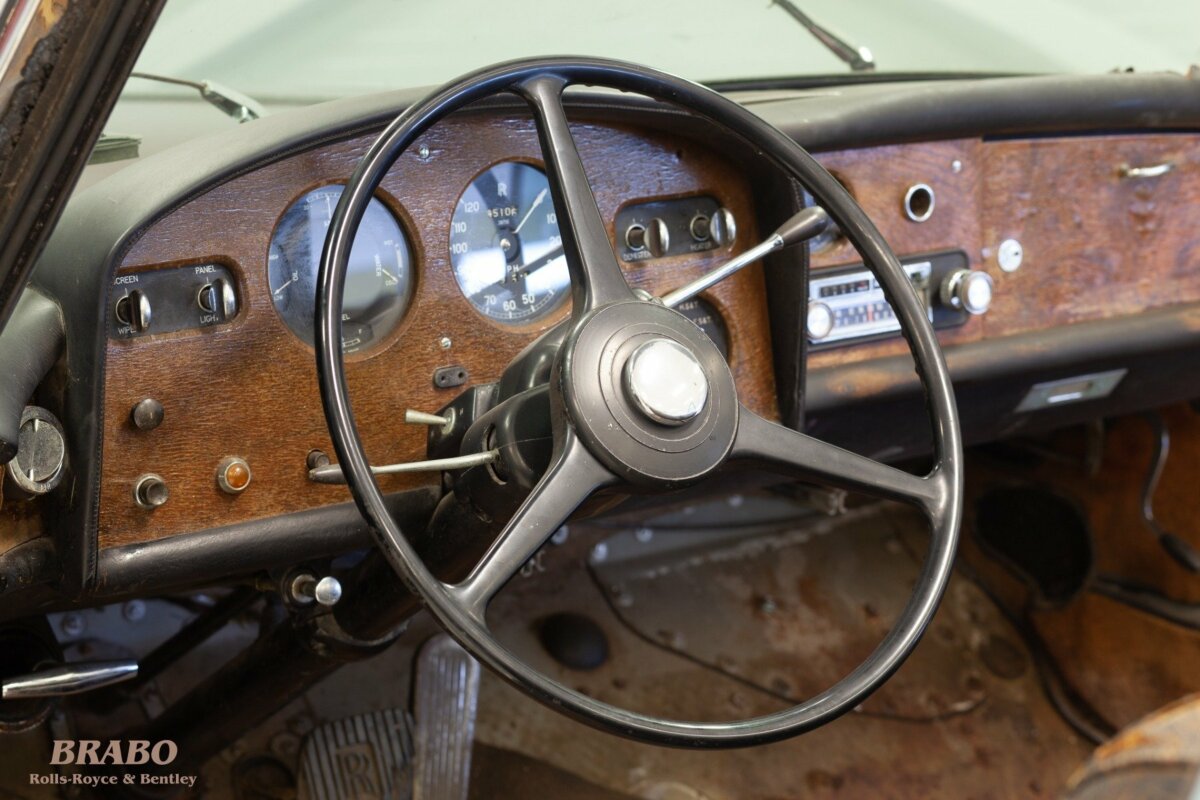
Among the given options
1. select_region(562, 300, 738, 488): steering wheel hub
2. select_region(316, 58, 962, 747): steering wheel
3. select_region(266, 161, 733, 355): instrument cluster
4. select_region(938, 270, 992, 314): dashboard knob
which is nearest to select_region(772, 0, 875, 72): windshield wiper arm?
select_region(938, 270, 992, 314): dashboard knob

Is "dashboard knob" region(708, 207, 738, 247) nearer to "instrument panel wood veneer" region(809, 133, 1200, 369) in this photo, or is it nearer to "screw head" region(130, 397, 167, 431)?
"instrument panel wood veneer" region(809, 133, 1200, 369)

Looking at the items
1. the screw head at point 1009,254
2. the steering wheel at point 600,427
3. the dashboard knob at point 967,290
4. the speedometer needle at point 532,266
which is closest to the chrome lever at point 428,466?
the steering wheel at point 600,427

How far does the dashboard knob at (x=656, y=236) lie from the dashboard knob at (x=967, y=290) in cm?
46

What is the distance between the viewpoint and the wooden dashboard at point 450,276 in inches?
→ 49.6

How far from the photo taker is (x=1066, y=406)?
2.12 metres

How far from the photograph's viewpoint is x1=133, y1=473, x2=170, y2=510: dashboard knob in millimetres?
1242

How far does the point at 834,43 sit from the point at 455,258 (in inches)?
36.6

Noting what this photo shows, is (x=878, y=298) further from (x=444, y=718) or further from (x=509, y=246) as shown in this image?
(x=444, y=718)

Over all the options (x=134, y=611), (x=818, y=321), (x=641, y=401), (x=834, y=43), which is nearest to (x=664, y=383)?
(x=641, y=401)

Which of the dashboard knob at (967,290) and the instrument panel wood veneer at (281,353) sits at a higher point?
the instrument panel wood veneer at (281,353)

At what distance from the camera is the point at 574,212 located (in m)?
1.17

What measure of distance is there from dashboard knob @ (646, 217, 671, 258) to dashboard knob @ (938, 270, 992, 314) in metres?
0.46

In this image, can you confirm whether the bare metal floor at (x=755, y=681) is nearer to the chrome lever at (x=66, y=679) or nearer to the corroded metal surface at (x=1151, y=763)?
the chrome lever at (x=66, y=679)

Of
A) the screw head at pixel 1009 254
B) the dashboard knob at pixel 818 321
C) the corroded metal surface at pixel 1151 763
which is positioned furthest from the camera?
the screw head at pixel 1009 254
